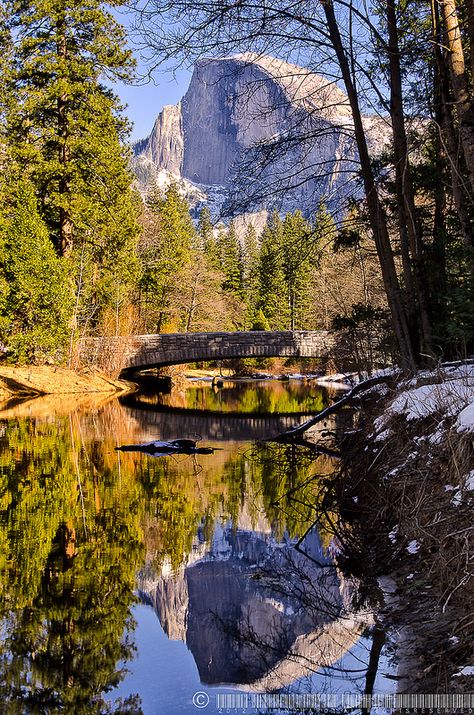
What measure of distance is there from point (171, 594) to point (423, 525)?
159 cm

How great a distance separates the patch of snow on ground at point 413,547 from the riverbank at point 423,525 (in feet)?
0.03

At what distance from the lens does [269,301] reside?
5238 centimetres

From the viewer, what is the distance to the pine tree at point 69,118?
23609 mm

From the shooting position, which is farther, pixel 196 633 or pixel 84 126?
pixel 84 126

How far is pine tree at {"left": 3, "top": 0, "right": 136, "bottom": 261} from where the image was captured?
23.6 m

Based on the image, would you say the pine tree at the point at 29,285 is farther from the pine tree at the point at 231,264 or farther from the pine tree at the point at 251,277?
the pine tree at the point at 231,264

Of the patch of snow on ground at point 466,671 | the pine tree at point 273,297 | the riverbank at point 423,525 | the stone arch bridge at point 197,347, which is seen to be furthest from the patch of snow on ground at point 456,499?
the pine tree at point 273,297

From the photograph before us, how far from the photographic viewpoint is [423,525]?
158 inches

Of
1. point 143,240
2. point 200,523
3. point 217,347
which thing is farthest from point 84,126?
point 200,523

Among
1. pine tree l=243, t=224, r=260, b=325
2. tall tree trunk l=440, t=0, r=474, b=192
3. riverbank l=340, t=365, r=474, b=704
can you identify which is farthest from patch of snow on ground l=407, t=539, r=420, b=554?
pine tree l=243, t=224, r=260, b=325

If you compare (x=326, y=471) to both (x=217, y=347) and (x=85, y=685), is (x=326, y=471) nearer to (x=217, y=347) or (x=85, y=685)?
(x=85, y=685)

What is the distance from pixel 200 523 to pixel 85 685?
3.10m

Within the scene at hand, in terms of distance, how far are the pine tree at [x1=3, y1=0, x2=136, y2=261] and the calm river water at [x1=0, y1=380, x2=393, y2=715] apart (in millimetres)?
16698

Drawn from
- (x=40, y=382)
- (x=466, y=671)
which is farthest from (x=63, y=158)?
(x=466, y=671)
